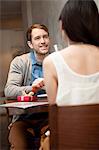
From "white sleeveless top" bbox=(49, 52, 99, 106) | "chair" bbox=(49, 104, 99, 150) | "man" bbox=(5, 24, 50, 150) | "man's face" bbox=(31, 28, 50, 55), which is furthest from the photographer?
"man's face" bbox=(31, 28, 50, 55)

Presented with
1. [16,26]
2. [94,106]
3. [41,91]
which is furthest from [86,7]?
[16,26]

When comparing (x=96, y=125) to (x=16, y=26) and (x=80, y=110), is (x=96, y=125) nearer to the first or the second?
(x=80, y=110)

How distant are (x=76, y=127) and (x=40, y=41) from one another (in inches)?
59.9

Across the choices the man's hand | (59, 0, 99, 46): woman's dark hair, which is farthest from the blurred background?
(59, 0, 99, 46): woman's dark hair

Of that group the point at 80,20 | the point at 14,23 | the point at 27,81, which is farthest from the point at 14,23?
the point at 80,20

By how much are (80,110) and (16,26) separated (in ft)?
13.9

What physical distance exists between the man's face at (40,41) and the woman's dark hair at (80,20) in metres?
1.17

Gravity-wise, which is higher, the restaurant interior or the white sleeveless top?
the restaurant interior

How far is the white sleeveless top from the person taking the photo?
129 cm

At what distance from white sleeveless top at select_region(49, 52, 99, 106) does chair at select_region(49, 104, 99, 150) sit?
0.13 metres

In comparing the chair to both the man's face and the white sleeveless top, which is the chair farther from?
the man's face

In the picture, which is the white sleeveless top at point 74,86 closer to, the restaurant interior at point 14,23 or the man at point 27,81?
the man at point 27,81

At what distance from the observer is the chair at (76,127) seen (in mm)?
1139

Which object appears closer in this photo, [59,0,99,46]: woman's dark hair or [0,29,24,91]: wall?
[59,0,99,46]: woman's dark hair
